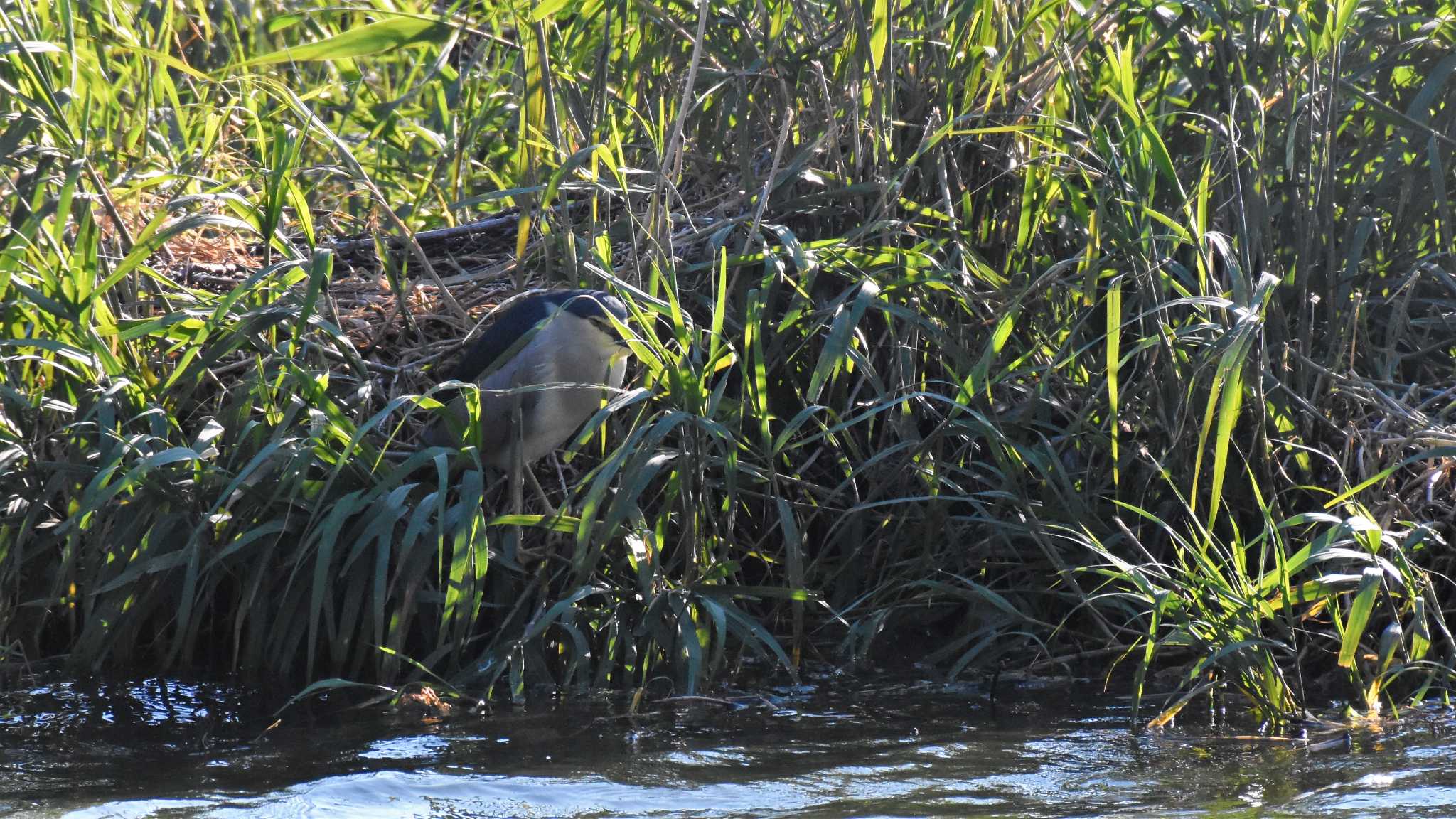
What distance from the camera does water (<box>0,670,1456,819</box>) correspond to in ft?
7.57

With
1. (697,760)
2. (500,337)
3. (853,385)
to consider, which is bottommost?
(697,760)

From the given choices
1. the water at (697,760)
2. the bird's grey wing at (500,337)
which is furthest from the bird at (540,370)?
the water at (697,760)

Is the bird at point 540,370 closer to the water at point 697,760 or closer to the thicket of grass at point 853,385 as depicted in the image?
the thicket of grass at point 853,385

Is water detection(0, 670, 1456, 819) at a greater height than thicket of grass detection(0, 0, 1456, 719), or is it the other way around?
thicket of grass detection(0, 0, 1456, 719)

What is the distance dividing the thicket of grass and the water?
14 centimetres

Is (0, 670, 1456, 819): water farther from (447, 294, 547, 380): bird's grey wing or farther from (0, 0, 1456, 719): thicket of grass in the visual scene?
(447, 294, 547, 380): bird's grey wing

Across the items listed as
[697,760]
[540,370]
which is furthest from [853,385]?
[697,760]

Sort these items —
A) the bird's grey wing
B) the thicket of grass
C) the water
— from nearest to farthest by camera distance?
the water
the thicket of grass
the bird's grey wing

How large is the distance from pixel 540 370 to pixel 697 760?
102cm

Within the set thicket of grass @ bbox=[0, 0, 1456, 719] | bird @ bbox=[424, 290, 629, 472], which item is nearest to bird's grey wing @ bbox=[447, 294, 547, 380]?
bird @ bbox=[424, 290, 629, 472]

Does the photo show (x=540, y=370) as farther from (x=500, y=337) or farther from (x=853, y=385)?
(x=853, y=385)

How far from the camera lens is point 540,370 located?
320 cm

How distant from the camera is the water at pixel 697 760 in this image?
2307 mm

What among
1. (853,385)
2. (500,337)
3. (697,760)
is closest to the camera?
(697,760)
